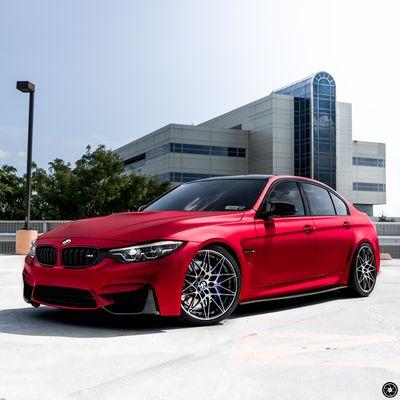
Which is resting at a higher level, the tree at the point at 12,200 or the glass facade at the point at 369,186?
the glass facade at the point at 369,186

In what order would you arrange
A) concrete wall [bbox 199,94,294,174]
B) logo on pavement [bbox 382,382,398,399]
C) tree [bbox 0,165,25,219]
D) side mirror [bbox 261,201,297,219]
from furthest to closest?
1. concrete wall [bbox 199,94,294,174]
2. tree [bbox 0,165,25,219]
3. side mirror [bbox 261,201,297,219]
4. logo on pavement [bbox 382,382,398,399]

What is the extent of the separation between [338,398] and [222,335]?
6.24ft

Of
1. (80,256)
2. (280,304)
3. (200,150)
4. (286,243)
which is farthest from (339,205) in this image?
(200,150)

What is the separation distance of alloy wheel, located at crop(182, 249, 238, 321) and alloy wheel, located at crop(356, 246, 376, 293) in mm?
2538

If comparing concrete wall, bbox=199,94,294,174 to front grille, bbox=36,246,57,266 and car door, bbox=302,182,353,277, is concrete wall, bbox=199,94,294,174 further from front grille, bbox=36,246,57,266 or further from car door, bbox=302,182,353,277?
front grille, bbox=36,246,57,266

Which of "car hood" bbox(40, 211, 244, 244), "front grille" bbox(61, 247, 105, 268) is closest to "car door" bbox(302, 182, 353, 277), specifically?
"car hood" bbox(40, 211, 244, 244)

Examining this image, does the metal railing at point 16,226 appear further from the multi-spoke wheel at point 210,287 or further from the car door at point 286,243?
the multi-spoke wheel at point 210,287

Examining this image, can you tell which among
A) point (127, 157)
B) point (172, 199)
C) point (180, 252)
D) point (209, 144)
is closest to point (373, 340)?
point (180, 252)

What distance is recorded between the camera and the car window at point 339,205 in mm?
7567

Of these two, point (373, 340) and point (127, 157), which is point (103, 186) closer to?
point (373, 340)

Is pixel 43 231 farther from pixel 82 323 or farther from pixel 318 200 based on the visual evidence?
pixel 82 323

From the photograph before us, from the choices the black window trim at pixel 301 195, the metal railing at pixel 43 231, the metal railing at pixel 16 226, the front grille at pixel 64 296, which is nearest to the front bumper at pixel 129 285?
the front grille at pixel 64 296

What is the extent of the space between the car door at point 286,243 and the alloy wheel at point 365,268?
1151 millimetres

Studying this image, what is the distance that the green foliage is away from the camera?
4069cm
